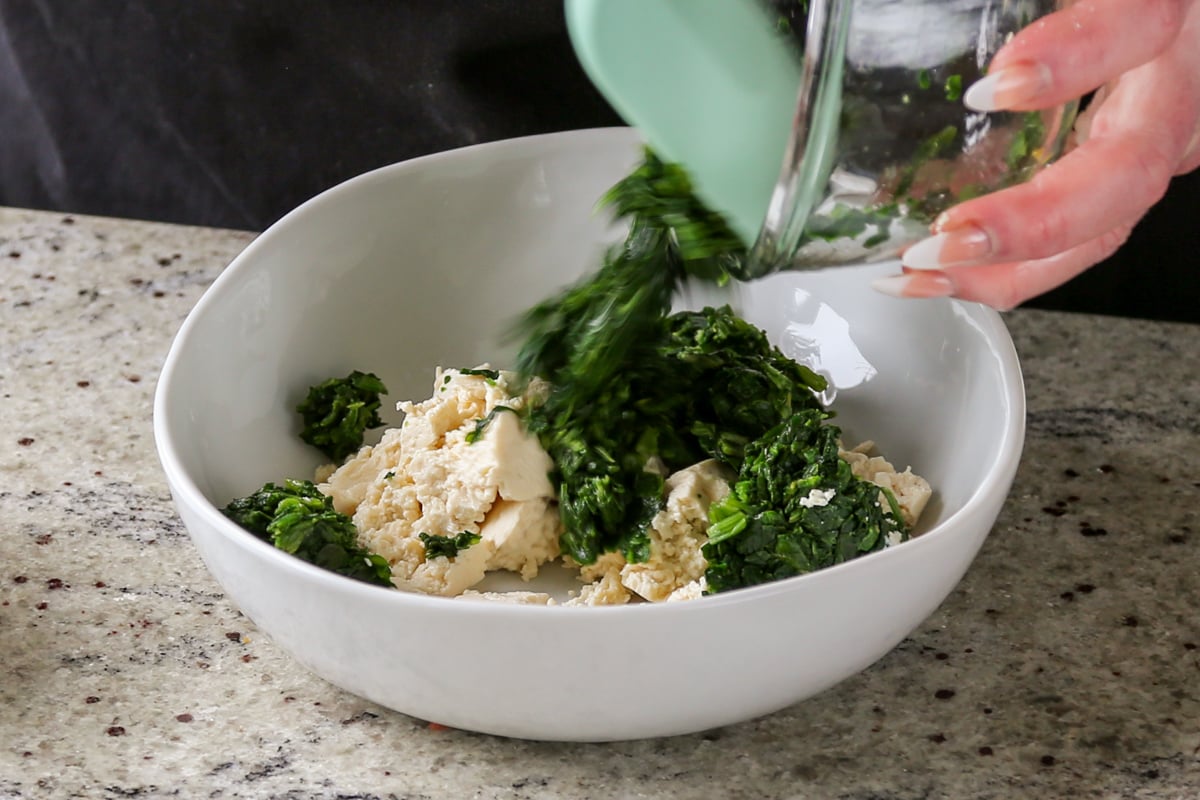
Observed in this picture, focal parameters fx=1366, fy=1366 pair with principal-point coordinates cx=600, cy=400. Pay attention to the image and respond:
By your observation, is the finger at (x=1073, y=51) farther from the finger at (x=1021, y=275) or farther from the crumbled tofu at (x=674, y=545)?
the crumbled tofu at (x=674, y=545)

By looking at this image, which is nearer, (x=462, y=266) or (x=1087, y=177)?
(x=1087, y=177)

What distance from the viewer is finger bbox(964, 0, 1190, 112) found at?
2.83ft

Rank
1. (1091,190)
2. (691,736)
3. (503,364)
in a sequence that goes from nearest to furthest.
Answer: (1091,190) < (691,736) < (503,364)

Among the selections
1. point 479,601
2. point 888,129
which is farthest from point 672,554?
point 888,129

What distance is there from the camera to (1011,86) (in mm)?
859

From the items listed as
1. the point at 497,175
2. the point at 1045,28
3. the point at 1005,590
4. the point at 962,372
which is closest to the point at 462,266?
the point at 497,175

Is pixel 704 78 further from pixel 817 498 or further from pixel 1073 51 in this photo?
pixel 817 498

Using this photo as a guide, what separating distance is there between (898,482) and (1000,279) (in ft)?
0.78

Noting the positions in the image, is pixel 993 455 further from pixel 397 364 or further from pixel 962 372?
pixel 397 364

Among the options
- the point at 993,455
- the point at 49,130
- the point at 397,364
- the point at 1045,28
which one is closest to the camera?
the point at 1045,28

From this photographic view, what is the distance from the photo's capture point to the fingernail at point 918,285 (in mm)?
1017

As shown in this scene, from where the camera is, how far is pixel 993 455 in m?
1.17

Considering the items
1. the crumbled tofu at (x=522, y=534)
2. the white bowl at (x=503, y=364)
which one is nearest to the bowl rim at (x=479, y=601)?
the white bowl at (x=503, y=364)

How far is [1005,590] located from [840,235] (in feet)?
1.54
